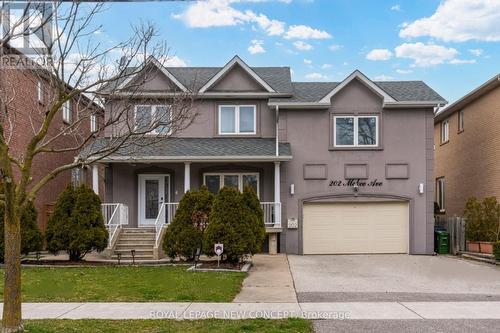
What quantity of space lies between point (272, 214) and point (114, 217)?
557cm

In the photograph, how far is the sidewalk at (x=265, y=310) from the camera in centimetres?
790

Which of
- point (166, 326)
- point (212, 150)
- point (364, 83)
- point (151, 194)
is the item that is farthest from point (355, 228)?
point (166, 326)

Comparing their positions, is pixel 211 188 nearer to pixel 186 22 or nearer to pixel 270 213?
pixel 270 213

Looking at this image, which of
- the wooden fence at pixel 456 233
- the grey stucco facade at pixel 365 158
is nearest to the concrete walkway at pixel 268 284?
the grey stucco facade at pixel 365 158

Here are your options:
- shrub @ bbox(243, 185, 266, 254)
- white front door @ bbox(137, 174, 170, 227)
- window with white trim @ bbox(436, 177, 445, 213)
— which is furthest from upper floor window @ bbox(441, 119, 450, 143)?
white front door @ bbox(137, 174, 170, 227)

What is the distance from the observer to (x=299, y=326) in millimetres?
7113

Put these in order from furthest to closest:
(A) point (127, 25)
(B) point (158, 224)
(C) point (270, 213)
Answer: (C) point (270, 213), (B) point (158, 224), (A) point (127, 25)

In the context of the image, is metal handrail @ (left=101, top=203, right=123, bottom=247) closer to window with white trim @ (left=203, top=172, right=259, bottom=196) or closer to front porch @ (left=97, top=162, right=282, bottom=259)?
front porch @ (left=97, top=162, right=282, bottom=259)

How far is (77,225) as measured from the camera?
15.0 metres

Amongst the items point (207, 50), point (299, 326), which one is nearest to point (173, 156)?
point (207, 50)

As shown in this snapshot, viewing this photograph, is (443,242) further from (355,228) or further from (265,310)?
(265,310)

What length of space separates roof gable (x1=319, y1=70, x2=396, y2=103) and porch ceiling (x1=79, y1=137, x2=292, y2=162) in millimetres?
2361

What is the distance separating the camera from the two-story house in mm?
18672

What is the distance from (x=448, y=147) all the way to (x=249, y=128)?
1051cm
